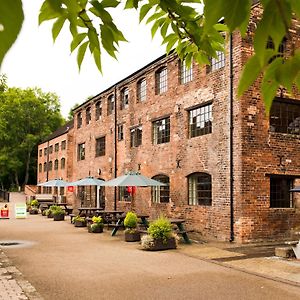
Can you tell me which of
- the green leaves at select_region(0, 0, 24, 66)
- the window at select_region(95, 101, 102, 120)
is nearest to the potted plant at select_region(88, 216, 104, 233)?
the window at select_region(95, 101, 102, 120)

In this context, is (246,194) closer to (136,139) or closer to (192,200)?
(192,200)

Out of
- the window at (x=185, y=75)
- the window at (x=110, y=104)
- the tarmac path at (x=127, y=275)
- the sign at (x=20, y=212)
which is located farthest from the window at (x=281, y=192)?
the sign at (x=20, y=212)

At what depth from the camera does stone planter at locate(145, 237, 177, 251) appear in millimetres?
13250

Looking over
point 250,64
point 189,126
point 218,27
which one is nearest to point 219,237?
point 189,126

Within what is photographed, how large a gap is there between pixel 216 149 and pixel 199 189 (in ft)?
7.01

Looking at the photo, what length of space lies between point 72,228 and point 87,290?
1297cm

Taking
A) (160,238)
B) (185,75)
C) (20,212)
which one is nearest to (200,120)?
(185,75)

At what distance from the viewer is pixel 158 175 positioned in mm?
20562

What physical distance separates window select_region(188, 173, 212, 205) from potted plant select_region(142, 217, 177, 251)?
3.59 metres

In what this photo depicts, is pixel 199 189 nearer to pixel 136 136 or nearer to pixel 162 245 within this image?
pixel 162 245

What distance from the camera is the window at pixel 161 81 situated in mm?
20562

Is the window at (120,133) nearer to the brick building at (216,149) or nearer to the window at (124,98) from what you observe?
the window at (124,98)

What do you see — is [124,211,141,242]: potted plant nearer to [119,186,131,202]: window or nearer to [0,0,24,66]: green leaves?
[119,186,131,202]: window

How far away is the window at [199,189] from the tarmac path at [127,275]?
3.21 m
